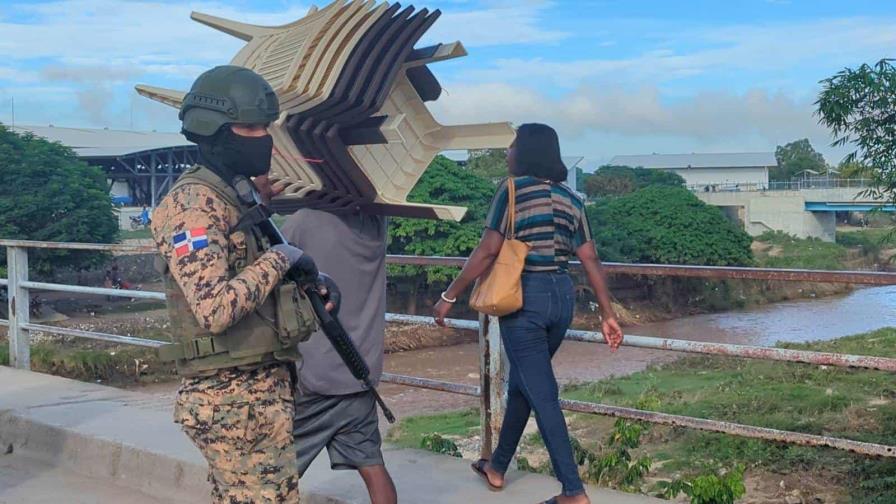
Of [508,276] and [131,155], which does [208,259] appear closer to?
[508,276]

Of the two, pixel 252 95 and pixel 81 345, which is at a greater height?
pixel 252 95

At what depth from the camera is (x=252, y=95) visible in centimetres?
253

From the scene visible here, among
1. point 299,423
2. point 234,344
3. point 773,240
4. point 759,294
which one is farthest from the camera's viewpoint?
point 773,240

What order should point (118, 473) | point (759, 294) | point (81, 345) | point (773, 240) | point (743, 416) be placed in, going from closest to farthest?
1. point (118, 473)
2. point (743, 416)
3. point (81, 345)
4. point (759, 294)
5. point (773, 240)

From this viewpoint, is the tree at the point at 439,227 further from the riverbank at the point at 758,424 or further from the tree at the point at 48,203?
the riverbank at the point at 758,424

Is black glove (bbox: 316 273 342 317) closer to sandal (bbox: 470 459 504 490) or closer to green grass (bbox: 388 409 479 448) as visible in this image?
sandal (bbox: 470 459 504 490)

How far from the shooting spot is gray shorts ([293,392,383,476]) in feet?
11.1

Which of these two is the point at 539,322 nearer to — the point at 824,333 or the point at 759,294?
the point at 824,333

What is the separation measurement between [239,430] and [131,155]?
4342 cm

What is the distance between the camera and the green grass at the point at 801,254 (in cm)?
3397

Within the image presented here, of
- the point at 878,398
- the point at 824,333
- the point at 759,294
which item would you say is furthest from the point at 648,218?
the point at 878,398

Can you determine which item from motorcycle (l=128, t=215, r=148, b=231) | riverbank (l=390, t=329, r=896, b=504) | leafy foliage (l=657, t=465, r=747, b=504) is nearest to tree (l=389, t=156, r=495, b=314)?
riverbank (l=390, t=329, r=896, b=504)

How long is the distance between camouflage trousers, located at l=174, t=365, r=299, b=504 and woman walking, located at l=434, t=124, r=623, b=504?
113cm

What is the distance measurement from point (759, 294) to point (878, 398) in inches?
856
